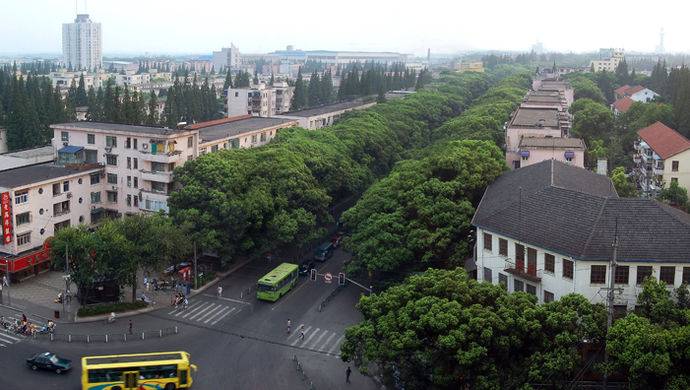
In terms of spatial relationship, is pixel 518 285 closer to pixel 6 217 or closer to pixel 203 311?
pixel 203 311

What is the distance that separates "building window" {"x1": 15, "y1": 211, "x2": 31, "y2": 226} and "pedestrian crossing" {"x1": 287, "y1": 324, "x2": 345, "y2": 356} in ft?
63.3

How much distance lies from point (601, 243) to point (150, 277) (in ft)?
86.5

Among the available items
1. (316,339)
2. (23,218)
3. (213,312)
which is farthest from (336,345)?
(23,218)

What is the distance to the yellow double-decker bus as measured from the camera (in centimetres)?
2672

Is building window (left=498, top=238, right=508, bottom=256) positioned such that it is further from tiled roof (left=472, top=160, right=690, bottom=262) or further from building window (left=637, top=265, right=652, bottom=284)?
building window (left=637, top=265, right=652, bottom=284)

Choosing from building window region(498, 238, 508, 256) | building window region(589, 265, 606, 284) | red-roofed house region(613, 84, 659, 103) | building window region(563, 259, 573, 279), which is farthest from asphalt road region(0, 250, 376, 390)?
red-roofed house region(613, 84, 659, 103)

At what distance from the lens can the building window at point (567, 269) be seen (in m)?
28.5

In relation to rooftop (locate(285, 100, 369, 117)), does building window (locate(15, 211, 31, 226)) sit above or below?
below

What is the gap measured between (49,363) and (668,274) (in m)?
25.6

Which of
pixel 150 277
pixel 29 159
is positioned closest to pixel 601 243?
pixel 150 277

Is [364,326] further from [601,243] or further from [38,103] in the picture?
[38,103]

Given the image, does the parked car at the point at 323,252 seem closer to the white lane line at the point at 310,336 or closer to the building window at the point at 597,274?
the white lane line at the point at 310,336

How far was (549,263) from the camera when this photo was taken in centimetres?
2973

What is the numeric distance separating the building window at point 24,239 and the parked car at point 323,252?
18.0m
